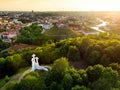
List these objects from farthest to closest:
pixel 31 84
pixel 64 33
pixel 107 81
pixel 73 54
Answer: pixel 64 33 < pixel 73 54 < pixel 31 84 < pixel 107 81

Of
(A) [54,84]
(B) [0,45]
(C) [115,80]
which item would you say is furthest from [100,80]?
(B) [0,45]

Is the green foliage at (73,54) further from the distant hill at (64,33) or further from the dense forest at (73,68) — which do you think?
the distant hill at (64,33)

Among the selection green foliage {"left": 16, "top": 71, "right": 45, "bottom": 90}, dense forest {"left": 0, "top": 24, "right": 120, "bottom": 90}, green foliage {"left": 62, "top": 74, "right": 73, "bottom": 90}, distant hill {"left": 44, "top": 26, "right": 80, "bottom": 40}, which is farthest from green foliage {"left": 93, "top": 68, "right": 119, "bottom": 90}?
distant hill {"left": 44, "top": 26, "right": 80, "bottom": 40}

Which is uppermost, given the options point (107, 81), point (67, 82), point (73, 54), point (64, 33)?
point (107, 81)

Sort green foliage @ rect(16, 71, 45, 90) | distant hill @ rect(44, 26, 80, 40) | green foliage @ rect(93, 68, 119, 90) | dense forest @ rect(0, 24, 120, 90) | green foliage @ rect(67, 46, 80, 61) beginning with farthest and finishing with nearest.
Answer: distant hill @ rect(44, 26, 80, 40) → green foliage @ rect(67, 46, 80, 61) → green foliage @ rect(16, 71, 45, 90) → dense forest @ rect(0, 24, 120, 90) → green foliage @ rect(93, 68, 119, 90)

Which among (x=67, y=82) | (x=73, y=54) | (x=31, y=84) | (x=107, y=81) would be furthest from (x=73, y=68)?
(x=73, y=54)

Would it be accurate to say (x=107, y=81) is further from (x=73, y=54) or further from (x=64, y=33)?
(x=64, y=33)

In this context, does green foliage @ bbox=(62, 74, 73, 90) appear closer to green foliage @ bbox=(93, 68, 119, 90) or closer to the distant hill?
green foliage @ bbox=(93, 68, 119, 90)

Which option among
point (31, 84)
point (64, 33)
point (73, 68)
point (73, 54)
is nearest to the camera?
point (31, 84)

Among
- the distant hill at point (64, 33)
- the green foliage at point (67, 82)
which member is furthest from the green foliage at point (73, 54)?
the distant hill at point (64, 33)

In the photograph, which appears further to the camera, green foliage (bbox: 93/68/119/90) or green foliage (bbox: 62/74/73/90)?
green foliage (bbox: 62/74/73/90)
